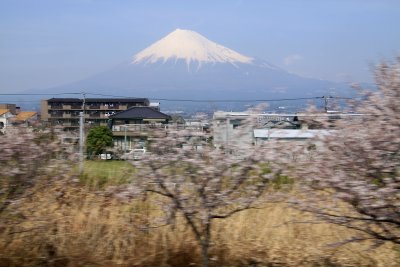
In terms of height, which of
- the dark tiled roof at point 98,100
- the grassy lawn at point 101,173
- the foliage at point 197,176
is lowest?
the grassy lawn at point 101,173

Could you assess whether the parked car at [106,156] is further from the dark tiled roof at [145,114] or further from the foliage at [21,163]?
the dark tiled roof at [145,114]

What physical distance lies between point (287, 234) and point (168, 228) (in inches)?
55.7

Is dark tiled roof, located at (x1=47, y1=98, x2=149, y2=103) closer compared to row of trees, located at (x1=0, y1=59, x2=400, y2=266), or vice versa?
row of trees, located at (x1=0, y1=59, x2=400, y2=266)

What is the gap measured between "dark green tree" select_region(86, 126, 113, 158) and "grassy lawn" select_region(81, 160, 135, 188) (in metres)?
0.15

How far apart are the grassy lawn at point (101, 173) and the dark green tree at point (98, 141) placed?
153mm

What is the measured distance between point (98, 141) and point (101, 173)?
0.47 meters

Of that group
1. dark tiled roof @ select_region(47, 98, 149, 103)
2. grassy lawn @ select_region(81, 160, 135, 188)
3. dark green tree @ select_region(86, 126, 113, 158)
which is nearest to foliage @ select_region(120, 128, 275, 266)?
grassy lawn @ select_region(81, 160, 135, 188)

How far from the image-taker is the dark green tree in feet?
21.2

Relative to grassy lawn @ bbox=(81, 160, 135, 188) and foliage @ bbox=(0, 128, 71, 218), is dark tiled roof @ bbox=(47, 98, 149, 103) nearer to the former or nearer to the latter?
grassy lawn @ bbox=(81, 160, 135, 188)

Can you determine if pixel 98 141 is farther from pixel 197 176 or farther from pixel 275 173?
pixel 275 173

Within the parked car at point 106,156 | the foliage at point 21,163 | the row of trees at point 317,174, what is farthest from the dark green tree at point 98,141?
the row of trees at point 317,174

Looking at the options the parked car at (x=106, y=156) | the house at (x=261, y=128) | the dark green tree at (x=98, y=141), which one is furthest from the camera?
the dark green tree at (x=98, y=141)

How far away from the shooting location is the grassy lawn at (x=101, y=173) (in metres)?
5.63

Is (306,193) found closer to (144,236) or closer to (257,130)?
(257,130)
